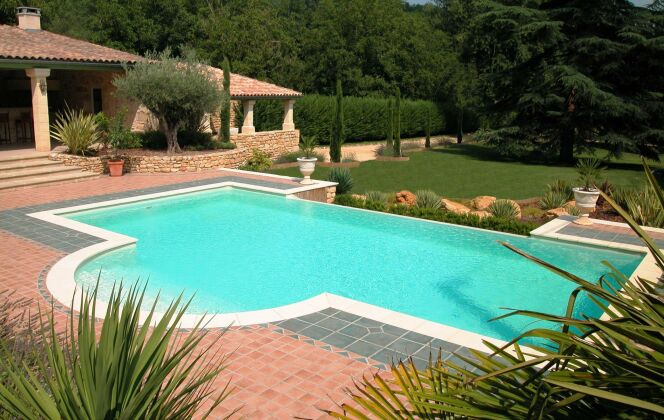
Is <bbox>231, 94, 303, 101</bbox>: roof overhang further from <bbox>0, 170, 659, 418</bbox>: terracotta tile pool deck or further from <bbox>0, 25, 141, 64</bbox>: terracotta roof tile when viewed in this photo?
<bbox>0, 170, 659, 418</bbox>: terracotta tile pool deck

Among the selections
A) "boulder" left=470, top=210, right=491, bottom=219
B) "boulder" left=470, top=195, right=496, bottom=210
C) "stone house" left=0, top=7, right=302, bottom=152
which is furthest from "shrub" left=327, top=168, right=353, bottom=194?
"stone house" left=0, top=7, right=302, bottom=152

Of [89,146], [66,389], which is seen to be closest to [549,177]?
[89,146]

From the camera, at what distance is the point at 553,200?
15.2 meters

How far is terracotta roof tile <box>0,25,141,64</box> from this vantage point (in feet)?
59.5

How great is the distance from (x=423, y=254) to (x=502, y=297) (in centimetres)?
237

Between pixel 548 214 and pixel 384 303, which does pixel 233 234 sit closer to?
pixel 384 303

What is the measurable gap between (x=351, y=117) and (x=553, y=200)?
20.7 metres

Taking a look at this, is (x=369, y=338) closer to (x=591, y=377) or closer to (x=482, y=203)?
(x=591, y=377)

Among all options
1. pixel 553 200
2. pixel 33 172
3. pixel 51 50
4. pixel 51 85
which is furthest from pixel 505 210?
pixel 51 85

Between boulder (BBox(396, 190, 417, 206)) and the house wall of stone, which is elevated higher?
the house wall of stone

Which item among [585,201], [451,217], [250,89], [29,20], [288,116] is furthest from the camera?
[288,116]

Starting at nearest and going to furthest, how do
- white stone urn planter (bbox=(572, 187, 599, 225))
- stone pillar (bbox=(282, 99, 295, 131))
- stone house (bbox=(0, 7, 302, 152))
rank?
white stone urn planter (bbox=(572, 187, 599, 225)) < stone house (bbox=(0, 7, 302, 152)) < stone pillar (bbox=(282, 99, 295, 131))

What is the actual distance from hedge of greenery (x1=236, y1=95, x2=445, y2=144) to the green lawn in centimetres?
629

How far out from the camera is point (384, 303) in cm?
902
